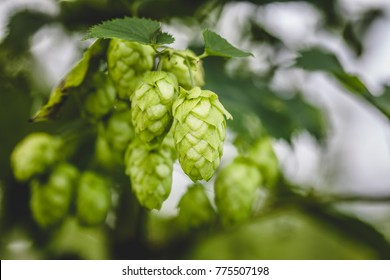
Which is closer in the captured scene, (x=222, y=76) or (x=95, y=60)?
(x=95, y=60)

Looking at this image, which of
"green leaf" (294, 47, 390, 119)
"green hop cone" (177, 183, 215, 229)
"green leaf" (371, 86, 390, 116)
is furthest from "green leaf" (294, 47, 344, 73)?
"green hop cone" (177, 183, 215, 229)

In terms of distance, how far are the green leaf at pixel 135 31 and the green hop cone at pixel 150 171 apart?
18 centimetres

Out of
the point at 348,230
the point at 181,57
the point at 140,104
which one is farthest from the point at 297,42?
the point at 140,104

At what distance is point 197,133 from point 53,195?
55cm

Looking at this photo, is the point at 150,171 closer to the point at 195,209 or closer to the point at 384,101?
the point at 195,209

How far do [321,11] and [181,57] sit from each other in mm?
1150

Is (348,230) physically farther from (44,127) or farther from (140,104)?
(140,104)

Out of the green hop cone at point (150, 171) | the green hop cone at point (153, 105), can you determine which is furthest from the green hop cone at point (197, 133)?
the green hop cone at point (150, 171)

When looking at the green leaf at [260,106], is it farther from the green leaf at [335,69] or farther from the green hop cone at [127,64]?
the green hop cone at [127,64]

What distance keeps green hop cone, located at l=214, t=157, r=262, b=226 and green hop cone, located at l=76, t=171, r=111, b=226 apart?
26cm

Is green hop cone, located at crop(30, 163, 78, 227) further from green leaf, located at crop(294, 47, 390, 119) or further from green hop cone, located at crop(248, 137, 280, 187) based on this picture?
green leaf, located at crop(294, 47, 390, 119)

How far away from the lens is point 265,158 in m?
1.26

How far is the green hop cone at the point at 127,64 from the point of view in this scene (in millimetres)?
823

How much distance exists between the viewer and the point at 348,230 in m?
1.73
